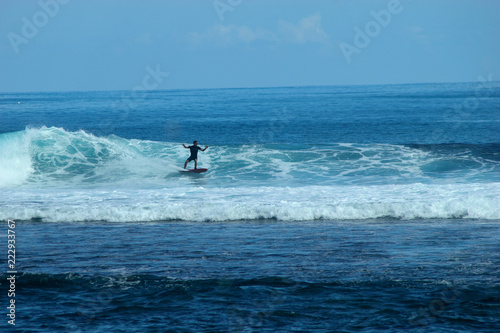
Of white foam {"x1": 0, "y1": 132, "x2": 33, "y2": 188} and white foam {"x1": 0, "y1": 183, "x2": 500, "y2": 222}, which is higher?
white foam {"x1": 0, "y1": 132, "x2": 33, "y2": 188}

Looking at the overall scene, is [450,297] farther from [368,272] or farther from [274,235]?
[274,235]

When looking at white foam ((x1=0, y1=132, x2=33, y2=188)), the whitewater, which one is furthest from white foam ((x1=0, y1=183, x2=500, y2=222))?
white foam ((x1=0, y1=132, x2=33, y2=188))

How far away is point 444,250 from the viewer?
34.2 ft

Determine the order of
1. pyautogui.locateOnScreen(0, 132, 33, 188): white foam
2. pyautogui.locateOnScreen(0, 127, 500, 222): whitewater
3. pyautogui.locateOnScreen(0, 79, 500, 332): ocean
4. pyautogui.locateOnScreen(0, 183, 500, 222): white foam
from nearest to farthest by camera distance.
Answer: pyautogui.locateOnScreen(0, 79, 500, 332): ocean < pyautogui.locateOnScreen(0, 183, 500, 222): white foam < pyautogui.locateOnScreen(0, 127, 500, 222): whitewater < pyautogui.locateOnScreen(0, 132, 33, 188): white foam

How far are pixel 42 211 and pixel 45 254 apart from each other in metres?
4.82

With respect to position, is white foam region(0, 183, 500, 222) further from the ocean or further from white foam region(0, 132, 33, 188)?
white foam region(0, 132, 33, 188)

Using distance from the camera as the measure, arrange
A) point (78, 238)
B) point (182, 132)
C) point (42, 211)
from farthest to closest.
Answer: point (182, 132), point (42, 211), point (78, 238)

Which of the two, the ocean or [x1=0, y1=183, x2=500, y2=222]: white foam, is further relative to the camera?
[x1=0, y1=183, x2=500, y2=222]: white foam

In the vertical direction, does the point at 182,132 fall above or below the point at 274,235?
above

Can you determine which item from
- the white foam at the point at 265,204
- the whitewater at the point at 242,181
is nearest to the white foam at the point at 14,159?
the whitewater at the point at 242,181

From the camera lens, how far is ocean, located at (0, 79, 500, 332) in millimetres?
7574

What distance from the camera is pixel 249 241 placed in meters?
11.6

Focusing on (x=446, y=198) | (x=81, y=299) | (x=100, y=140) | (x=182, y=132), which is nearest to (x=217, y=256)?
(x=81, y=299)

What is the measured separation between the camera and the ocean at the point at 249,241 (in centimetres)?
757
